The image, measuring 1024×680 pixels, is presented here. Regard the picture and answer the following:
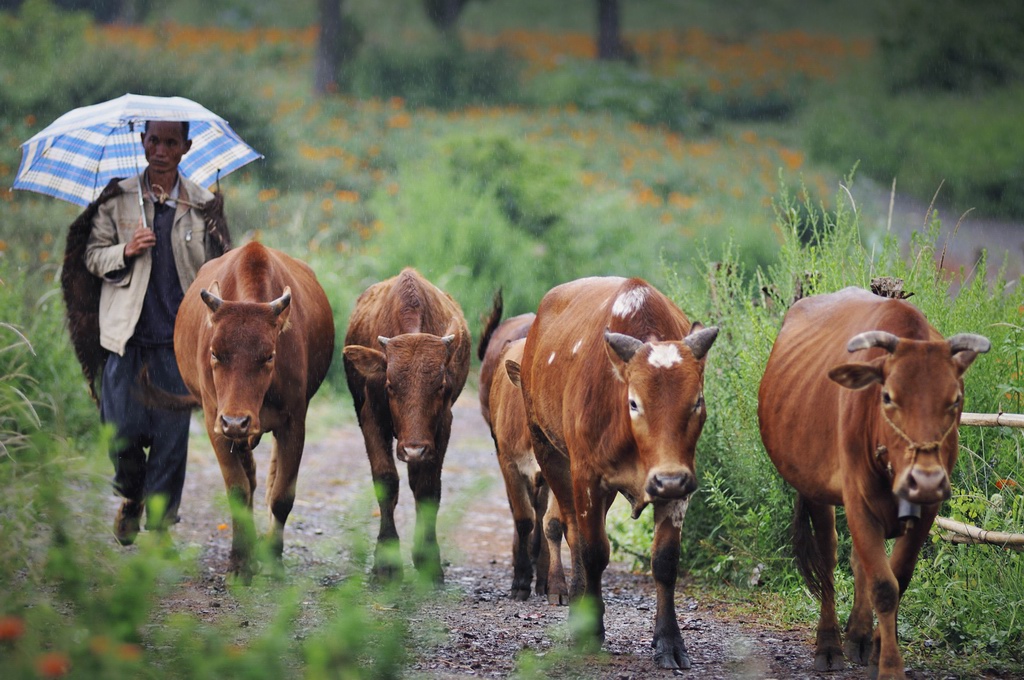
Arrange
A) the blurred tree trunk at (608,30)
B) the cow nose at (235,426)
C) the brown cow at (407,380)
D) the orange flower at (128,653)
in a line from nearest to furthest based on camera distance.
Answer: the orange flower at (128,653) < the cow nose at (235,426) < the brown cow at (407,380) < the blurred tree trunk at (608,30)

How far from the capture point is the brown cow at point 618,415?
17.6 feet

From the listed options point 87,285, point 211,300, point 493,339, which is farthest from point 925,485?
point 87,285

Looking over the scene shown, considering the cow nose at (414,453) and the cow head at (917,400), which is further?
the cow nose at (414,453)

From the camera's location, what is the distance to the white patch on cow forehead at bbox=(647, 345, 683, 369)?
5418 millimetres

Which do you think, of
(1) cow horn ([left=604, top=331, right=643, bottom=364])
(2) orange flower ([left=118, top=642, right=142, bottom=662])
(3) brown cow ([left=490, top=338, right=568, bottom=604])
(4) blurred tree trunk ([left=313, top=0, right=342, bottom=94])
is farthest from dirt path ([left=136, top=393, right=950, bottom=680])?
(4) blurred tree trunk ([left=313, top=0, right=342, bottom=94])

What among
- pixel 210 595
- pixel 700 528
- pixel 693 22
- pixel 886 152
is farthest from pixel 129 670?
pixel 693 22

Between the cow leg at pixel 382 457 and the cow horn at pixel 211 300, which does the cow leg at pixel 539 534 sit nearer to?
the cow leg at pixel 382 457

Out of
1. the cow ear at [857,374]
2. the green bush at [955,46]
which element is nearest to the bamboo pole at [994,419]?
the cow ear at [857,374]

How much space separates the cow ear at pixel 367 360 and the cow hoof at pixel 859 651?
3.00m

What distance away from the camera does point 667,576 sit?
18.8 feet

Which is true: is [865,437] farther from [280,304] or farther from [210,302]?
[210,302]

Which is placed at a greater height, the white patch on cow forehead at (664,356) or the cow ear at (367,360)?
the white patch on cow forehead at (664,356)

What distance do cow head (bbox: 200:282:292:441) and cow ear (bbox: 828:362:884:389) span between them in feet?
9.96

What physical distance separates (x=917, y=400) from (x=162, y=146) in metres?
5.16
